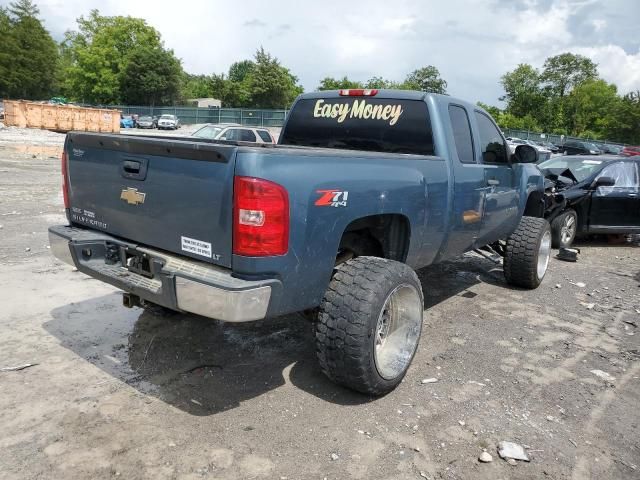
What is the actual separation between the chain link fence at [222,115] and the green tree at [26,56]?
1959cm

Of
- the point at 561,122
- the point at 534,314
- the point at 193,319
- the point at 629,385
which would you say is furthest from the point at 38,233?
the point at 561,122

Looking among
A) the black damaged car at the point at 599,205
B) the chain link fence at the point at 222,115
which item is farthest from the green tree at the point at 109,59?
the black damaged car at the point at 599,205

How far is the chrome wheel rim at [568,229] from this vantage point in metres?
8.29

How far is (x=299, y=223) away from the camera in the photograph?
2.80m

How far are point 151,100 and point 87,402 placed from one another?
67.6 m

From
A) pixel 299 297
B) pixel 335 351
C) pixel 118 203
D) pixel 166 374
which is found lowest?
pixel 166 374

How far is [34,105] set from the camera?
29812 millimetres

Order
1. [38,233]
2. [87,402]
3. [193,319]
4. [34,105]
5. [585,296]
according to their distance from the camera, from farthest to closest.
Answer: [34,105] < [38,233] < [585,296] < [193,319] < [87,402]

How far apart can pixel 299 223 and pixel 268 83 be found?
210 ft

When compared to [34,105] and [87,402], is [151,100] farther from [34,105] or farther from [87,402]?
[87,402]

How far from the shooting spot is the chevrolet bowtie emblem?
315 cm

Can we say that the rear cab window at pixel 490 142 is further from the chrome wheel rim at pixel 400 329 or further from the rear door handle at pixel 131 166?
the rear door handle at pixel 131 166

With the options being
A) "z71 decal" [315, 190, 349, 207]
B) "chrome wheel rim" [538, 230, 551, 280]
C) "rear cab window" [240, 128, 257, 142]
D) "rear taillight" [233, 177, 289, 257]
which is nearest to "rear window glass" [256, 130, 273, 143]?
"rear cab window" [240, 128, 257, 142]

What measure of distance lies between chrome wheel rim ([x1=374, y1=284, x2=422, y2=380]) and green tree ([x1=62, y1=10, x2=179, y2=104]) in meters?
68.6
